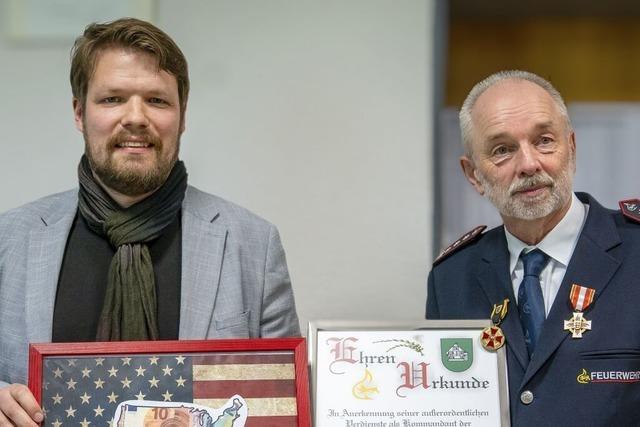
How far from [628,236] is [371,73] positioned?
115 centimetres

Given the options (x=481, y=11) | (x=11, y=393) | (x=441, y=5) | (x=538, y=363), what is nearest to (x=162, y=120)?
(x=11, y=393)

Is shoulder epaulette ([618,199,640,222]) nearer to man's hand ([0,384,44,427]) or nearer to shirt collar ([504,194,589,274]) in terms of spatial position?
shirt collar ([504,194,589,274])

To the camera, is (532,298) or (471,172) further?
(471,172)

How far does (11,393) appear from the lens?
1540 mm

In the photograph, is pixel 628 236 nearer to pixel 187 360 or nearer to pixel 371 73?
pixel 187 360

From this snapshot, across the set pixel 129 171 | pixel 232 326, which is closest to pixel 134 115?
pixel 129 171

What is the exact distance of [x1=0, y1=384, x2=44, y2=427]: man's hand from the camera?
59.7 inches

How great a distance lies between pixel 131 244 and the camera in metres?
1.85

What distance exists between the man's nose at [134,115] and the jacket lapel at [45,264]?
0.25 meters

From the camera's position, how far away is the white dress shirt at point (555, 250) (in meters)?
1.81

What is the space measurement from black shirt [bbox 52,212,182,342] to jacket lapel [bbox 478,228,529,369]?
68 cm

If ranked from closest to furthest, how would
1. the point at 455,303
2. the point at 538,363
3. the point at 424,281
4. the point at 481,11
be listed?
the point at 538,363
the point at 455,303
the point at 424,281
the point at 481,11

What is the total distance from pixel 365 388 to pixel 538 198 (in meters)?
0.56

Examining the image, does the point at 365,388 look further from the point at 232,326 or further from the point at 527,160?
the point at 527,160
